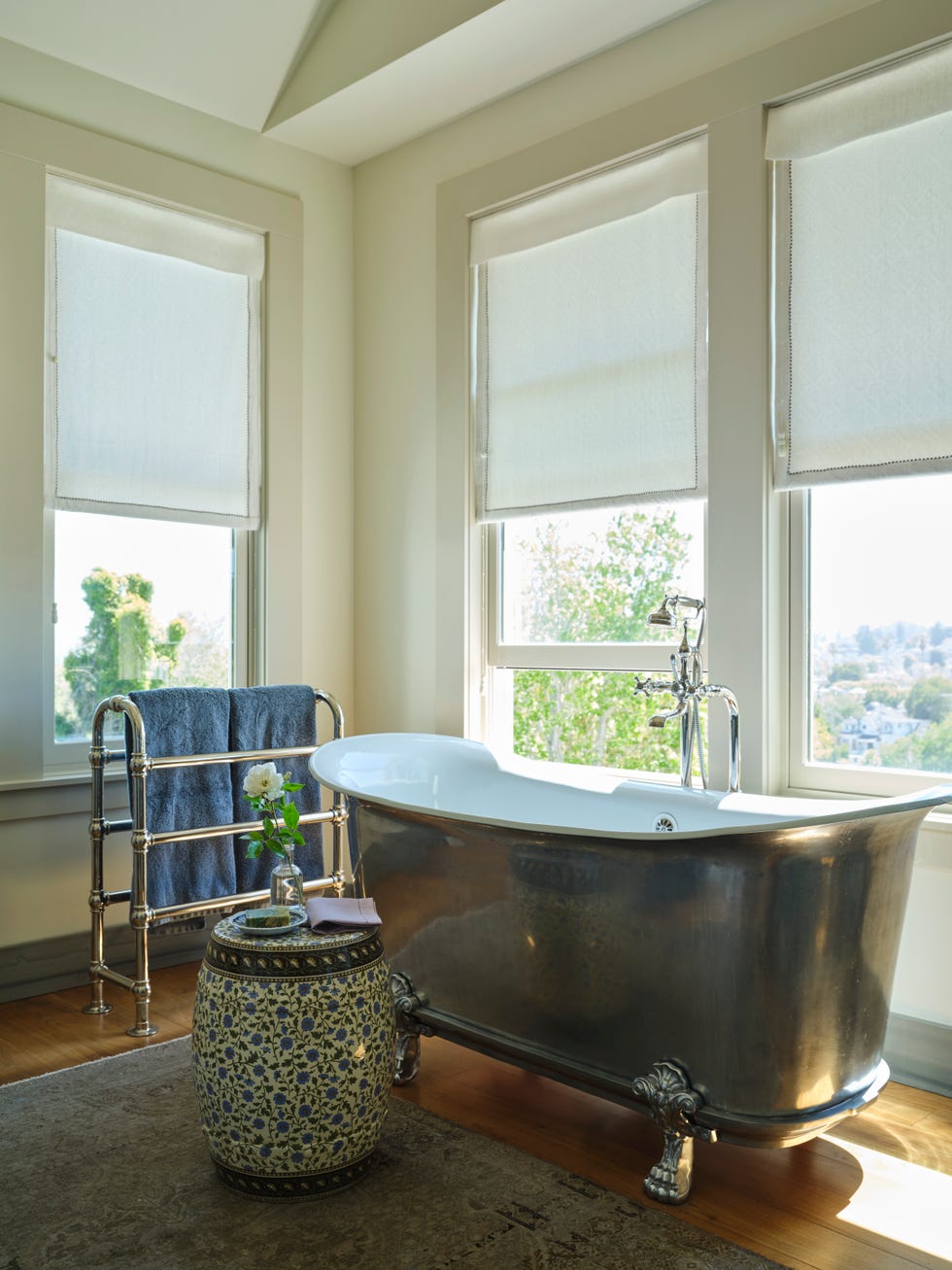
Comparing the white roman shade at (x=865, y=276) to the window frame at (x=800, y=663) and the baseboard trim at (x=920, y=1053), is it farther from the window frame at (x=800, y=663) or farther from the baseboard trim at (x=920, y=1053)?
the baseboard trim at (x=920, y=1053)

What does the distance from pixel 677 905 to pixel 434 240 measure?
253 centimetres

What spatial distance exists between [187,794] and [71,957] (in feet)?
2.11

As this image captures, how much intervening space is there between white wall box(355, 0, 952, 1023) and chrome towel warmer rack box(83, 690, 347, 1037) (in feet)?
2.53

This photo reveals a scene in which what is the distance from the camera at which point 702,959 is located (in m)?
1.98

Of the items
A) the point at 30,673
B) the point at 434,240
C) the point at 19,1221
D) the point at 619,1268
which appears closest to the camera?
the point at 619,1268

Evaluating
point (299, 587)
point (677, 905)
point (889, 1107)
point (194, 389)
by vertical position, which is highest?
point (194, 389)

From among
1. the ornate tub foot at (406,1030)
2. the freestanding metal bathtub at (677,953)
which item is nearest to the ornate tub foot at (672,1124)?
the freestanding metal bathtub at (677,953)

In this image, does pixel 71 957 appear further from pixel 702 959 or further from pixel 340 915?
pixel 702 959

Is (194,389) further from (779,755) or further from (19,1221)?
(19,1221)

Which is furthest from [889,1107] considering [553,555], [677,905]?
[553,555]

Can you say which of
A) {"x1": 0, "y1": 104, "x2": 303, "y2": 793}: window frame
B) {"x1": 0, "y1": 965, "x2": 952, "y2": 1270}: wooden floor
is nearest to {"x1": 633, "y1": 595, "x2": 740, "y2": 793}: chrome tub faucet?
{"x1": 0, "y1": 965, "x2": 952, "y2": 1270}: wooden floor

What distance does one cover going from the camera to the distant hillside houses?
263cm

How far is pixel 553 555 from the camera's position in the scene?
135 inches

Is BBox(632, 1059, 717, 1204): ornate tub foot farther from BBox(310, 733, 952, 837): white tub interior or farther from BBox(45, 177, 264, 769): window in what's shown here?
BBox(45, 177, 264, 769): window
